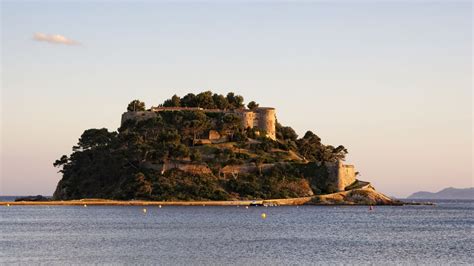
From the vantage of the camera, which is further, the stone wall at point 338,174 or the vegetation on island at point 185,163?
the stone wall at point 338,174

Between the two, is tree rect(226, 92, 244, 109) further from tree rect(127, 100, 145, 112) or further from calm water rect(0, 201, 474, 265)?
calm water rect(0, 201, 474, 265)

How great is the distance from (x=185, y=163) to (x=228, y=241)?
68.4 metres

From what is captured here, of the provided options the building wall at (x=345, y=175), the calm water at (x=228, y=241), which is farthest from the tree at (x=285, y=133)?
the calm water at (x=228, y=241)

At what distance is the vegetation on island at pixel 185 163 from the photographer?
121 meters

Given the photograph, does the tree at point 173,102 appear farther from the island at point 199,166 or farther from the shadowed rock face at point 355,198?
the shadowed rock face at point 355,198

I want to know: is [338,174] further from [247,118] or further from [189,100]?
[189,100]

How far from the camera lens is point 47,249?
1892 inches

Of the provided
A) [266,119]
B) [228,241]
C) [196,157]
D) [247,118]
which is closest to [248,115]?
[247,118]

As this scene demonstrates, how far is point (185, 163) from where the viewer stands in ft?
406

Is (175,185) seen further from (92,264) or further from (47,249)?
(92,264)

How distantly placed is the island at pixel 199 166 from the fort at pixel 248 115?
0.53 ft

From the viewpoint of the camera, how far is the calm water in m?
44.3

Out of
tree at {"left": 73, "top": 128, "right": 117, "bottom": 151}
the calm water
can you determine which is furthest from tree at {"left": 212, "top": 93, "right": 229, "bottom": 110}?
the calm water

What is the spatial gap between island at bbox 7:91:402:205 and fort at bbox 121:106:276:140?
16 centimetres
